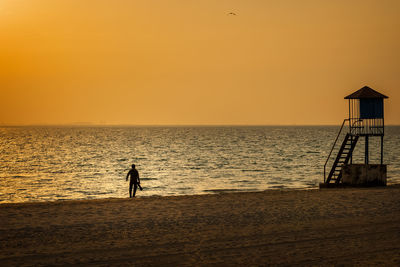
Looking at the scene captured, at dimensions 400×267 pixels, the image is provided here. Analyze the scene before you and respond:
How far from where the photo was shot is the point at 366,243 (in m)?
12.4

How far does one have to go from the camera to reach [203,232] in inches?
557

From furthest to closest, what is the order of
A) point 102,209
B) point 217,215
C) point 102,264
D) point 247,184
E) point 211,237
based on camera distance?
point 247,184 → point 102,209 → point 217,215 → point 211,237 → point 102,264

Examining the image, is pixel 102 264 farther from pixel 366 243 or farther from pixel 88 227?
pixel 366 243

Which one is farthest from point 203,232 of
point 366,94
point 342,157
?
point 366,94

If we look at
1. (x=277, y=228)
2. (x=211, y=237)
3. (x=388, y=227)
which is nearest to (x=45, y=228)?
(x=211, y=237)

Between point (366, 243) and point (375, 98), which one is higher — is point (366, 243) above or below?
below

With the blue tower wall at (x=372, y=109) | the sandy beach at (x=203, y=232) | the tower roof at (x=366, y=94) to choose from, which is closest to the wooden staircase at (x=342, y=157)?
the blue tower wall at (x=372, y=109)

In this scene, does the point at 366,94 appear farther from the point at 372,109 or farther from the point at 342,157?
the point at 342,157

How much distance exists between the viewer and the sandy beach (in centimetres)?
1109

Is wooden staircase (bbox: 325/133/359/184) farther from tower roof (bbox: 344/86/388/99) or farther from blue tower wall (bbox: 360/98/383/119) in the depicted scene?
tower roof (bbox: 344/86/388/99)

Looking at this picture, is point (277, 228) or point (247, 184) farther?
point (247, 184)

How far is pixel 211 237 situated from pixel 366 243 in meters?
4.22

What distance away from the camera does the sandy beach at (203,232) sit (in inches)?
437

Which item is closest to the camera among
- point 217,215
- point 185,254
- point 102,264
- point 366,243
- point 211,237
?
point 102,264
